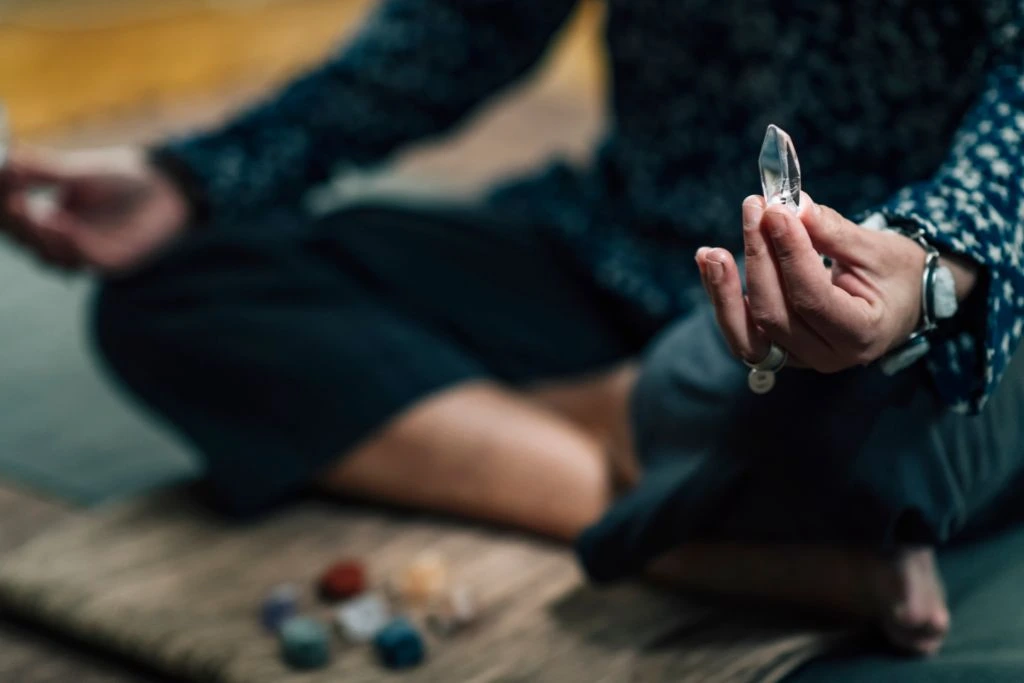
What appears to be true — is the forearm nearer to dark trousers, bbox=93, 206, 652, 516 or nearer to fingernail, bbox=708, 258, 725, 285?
dark trousers, bbox=93, 206, 652, 516

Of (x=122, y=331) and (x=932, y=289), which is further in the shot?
(x=122, y=331)

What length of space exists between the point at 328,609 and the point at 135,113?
183 cm

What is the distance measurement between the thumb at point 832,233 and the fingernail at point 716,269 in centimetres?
4

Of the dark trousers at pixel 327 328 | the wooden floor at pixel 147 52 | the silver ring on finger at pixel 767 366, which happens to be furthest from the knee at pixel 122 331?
the wooden floor at pixel 147 52

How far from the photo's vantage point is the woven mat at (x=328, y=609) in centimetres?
77

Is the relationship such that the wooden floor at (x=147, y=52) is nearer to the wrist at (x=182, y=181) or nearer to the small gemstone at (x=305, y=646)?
the wrist at (x=182, y=181)

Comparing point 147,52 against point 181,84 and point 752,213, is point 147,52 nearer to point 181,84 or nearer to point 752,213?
point 181,84

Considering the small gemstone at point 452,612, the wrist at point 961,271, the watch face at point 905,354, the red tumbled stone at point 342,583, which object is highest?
the red tumbled stone at point 342,583

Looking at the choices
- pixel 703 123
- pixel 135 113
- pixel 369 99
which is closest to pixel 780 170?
pixel 703 123

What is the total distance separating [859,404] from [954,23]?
233mm

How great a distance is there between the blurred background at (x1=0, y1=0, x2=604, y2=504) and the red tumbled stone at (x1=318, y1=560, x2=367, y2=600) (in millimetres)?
288

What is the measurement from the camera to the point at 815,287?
54 centimetres

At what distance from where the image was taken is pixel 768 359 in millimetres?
590

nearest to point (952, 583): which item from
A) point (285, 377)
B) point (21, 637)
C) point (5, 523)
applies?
point (285, 377)
